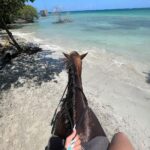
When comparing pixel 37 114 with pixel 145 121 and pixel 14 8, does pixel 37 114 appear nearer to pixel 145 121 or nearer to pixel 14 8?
pixel 145 121

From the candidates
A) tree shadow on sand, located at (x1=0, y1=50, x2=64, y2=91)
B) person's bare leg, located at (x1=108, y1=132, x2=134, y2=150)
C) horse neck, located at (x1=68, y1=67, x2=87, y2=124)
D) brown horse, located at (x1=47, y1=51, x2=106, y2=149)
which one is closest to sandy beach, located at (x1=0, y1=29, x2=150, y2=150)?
tree shadow on sand, located at (x1=0, y1=50, x2=64, y2=91)

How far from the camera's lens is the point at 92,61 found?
11.0 meters

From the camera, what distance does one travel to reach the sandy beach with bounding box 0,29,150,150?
4.87 metres

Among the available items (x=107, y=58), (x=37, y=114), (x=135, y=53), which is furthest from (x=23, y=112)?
(x=135, y=53)

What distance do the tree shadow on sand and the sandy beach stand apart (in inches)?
1.3

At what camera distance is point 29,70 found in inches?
337

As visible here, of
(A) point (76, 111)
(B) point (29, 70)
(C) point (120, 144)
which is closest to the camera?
(C) point (120, 144)

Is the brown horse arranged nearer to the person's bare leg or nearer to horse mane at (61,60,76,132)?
horse mane at (61,60,76,132)

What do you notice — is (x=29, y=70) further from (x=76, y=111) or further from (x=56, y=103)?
(x=76, y=111)

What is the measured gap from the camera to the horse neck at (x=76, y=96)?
9.08ft

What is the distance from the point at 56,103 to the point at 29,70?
9.54ft

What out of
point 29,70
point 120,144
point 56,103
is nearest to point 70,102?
point 120,144

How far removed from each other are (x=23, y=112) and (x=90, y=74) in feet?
12.2

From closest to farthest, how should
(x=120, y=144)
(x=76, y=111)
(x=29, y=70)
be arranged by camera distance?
(x=120, y=144)
(x=76, y=111)
(x=29, y=70)
